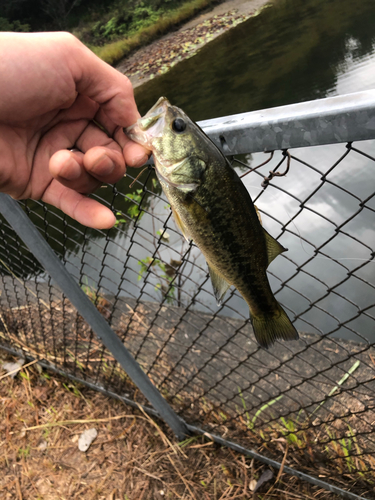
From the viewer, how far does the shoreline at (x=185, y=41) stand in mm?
14523

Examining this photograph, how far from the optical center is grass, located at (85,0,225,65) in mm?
17781

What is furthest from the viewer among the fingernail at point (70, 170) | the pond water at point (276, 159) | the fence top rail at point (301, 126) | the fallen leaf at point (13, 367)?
the pond water at point (276, 159)

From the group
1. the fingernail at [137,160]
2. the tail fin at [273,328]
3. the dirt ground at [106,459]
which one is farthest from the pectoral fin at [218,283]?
the dirt ground at [106,459]

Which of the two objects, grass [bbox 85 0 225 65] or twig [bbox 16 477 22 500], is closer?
twig [bbox 16 477 22 500]

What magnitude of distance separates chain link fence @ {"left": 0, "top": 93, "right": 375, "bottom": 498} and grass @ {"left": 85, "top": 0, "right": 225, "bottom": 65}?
52.6 feet

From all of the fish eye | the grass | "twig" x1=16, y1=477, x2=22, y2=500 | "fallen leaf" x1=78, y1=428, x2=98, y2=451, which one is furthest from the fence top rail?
the grass

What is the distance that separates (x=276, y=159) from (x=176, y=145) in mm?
4919

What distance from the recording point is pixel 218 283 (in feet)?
4.58

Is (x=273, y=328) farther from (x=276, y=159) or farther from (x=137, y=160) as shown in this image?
(x=276, y=159)

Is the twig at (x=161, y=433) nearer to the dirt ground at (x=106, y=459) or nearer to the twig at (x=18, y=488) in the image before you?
the dirt ground at (x=106, y=459)

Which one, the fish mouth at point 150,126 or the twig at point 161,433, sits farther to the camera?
the twig at point 161,433

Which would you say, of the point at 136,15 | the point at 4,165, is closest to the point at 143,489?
the point at 4,165

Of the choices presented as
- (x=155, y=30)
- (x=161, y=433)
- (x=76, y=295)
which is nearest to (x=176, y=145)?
(x=76, y=295)

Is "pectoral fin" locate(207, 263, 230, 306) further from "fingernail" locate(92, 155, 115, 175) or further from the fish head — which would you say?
"fingernail" locate(92, 155, 115, 175)
